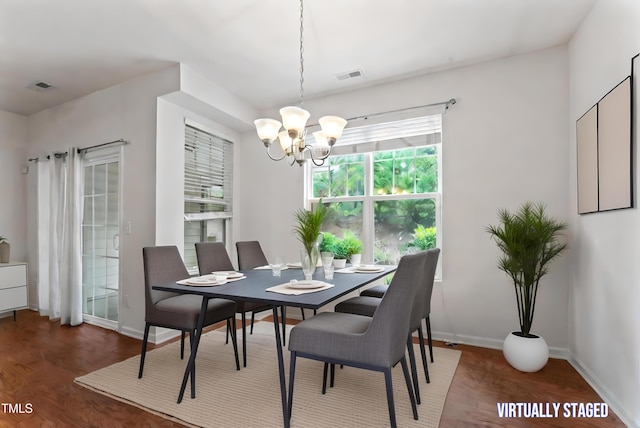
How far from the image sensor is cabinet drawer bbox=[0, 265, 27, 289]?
3.90 metres

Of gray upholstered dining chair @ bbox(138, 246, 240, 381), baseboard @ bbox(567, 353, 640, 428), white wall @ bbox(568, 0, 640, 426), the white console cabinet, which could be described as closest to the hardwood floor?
baseboard @ bbox(567, 353, 640, 428)

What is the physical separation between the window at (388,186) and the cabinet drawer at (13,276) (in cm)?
372

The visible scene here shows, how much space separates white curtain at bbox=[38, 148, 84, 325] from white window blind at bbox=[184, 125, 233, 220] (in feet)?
4.26

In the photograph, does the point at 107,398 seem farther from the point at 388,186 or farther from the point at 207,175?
the point at 388,186

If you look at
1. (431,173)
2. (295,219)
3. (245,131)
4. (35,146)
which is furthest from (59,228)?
(431,173)

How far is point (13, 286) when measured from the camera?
399 centimetres

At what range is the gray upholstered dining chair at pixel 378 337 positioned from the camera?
5.37 ft

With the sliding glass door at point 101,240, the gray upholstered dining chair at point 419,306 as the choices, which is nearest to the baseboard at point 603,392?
→ the gray upholstered dining chair at point 419,306

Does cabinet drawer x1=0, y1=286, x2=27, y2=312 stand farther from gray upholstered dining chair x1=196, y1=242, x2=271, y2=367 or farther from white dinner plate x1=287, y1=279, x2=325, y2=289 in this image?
white dinner plate x1=287, y1=279, x2=325, y2=289

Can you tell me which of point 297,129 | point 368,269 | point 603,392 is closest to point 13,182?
point 297,129

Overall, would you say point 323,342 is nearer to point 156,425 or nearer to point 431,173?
point 156,425

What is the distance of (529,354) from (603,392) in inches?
17.0

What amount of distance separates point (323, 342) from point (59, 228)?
152 inches

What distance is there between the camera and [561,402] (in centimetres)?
209
